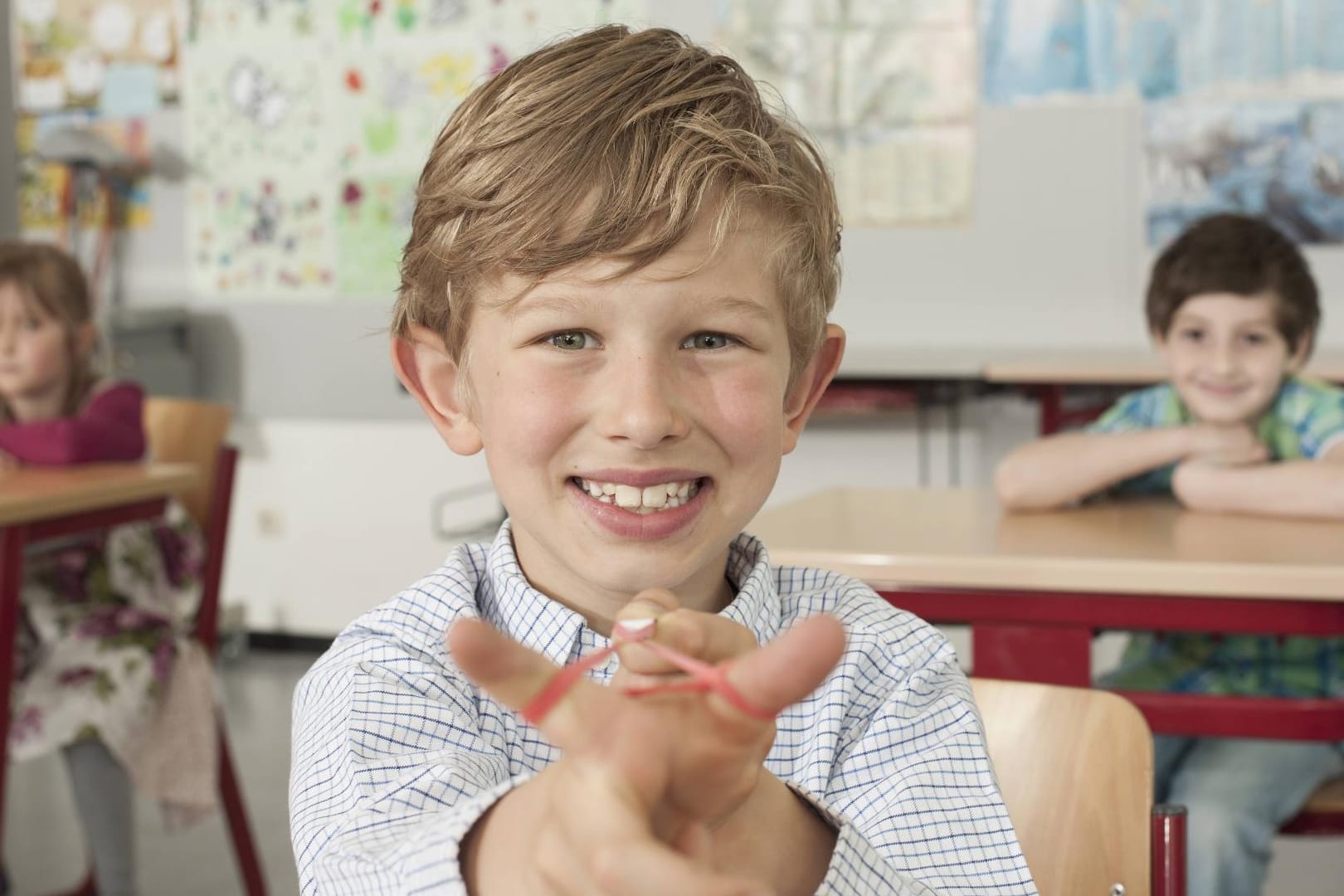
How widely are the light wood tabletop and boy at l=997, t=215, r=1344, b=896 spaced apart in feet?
3.92

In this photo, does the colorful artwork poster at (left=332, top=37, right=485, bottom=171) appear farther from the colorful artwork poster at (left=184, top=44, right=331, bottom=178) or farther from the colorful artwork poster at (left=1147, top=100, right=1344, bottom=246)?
the colorful artwork poster at (left=1147, top=100, right=1344, bottom=246)

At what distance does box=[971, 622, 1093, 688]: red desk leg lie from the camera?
5.86ft

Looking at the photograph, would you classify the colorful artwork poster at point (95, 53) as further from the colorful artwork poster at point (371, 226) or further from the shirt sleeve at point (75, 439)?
the shirt sleeve at point (75, 439)

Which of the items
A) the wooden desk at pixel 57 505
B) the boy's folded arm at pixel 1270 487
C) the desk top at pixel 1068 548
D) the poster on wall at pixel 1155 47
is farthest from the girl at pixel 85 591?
the poster on wall at pixel 1155 47

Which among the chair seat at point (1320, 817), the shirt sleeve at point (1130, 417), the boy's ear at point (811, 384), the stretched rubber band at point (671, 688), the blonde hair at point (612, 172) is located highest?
the blonde hair at point (612, 172)

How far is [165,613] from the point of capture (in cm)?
285

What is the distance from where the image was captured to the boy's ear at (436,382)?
3.21 feet

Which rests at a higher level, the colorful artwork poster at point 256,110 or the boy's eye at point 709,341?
the colorful artwork poster at point 256,110

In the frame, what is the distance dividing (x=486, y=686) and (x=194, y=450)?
8.37 feet

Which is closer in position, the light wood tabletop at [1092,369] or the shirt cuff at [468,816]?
the shirt cuff at [468,816]

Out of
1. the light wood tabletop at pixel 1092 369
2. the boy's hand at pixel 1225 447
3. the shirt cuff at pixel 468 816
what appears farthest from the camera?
the light wood tabletop at pixel 1092 369

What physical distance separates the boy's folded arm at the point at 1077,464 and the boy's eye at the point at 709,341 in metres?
1.39

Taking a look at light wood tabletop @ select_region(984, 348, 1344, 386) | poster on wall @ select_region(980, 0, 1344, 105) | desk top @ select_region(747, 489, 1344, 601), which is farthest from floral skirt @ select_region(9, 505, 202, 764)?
poster on wall @ select_region(980, 0, 1344, 105)

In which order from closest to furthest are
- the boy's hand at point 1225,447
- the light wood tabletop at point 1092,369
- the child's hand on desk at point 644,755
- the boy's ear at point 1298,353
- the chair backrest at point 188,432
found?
1. the child's hand on desk at point 644,755
2. the boy's hand at point 1225,447
3. the boy's ear at point 1298,353
4. the chair backrest at point 188,432
5. the light wood tabletop at point 1092,369
